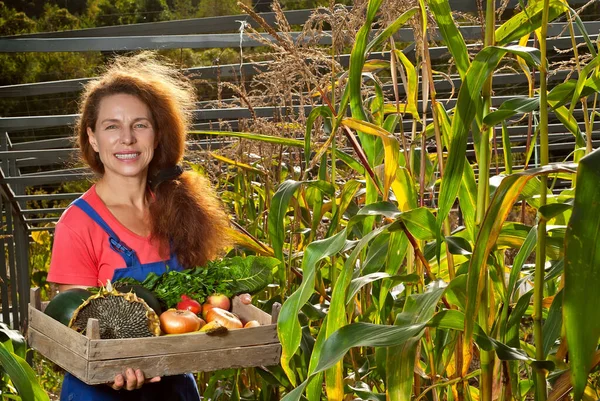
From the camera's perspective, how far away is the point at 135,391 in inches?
74.2

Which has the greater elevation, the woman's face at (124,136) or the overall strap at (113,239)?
the woman's face at (124,136)

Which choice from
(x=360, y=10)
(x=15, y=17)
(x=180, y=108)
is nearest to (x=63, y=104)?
(x=15, y=17)

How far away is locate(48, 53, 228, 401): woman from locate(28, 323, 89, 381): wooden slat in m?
0.16

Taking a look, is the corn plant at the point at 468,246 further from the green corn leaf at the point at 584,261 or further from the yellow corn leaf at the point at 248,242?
the yellow corn leaf at the point at 248,242

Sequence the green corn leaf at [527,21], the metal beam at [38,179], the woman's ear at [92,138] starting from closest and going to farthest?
the green corn leaf at [527,21] → the woman's ear at [92,138] → the metal beam at [38,179]

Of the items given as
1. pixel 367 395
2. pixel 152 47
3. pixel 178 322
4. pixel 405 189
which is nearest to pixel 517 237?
pixel 405 189

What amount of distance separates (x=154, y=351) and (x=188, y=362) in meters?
0.07

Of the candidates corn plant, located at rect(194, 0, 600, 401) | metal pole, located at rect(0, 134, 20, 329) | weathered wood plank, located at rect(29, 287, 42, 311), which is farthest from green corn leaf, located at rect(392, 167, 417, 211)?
metal pole, located at rect(0, 134, 20, 329)

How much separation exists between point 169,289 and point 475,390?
69 centimetres

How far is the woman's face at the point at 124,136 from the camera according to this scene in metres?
2.05

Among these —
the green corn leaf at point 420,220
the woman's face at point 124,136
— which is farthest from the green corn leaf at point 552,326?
the woman's face at point 124,136

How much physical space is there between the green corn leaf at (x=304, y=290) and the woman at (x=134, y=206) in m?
0.57

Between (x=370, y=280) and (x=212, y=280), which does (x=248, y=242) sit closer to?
(x=212, y=280)

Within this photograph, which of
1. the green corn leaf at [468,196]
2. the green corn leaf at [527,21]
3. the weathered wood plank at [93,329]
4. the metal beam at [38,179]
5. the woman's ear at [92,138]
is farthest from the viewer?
the metal beam at [38,179]
